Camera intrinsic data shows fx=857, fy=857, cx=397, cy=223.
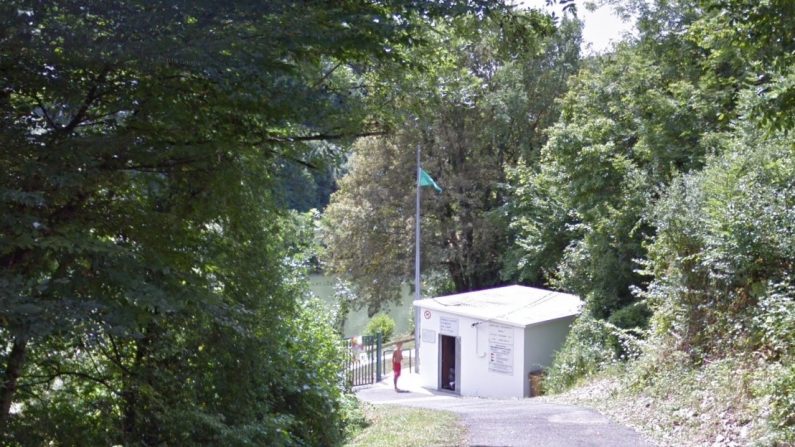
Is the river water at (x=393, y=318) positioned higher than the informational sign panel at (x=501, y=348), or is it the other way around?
the river water at (x=393, y=318)

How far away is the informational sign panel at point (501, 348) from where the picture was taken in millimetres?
21581

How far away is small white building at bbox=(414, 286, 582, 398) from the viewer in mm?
21484

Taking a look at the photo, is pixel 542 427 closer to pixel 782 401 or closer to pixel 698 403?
pixel 698 403

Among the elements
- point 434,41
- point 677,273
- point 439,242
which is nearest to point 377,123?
point 434,41

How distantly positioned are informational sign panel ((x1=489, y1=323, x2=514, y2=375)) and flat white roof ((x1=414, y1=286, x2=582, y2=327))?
264mm

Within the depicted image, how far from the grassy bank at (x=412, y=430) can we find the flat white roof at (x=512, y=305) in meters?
7.67

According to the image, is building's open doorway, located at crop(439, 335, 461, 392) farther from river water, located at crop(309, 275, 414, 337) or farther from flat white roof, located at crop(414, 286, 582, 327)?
river water, located at crop(309, 275, 414, 337)

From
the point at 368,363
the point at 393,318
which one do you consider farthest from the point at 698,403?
the point at 393,318

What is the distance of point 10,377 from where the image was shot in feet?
18.5

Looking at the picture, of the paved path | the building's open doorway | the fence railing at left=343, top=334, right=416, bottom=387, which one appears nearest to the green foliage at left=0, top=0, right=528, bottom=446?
the paved path

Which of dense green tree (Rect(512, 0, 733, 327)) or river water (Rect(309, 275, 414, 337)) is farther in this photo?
river water (Rect(309, 275, 414, 337))

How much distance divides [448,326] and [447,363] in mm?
1432

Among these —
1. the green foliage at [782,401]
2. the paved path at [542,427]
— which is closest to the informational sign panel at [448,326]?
the paved path at [542,427]

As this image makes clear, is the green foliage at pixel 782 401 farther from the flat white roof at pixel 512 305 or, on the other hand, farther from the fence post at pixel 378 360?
the fence post at pixel 378 360
